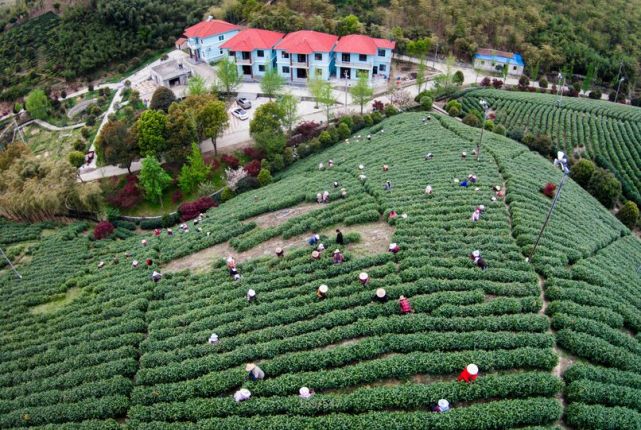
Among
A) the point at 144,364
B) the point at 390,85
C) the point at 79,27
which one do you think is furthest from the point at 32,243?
the point at 79,27

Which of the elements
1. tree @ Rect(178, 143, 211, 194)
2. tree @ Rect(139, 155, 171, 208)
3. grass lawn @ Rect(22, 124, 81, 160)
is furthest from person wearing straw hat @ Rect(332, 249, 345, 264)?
grass lawn @ Rect(22, 124, 81, 160)

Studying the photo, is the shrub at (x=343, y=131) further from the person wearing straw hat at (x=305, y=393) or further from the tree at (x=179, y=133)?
the person wearing straw hat at (x=305, y=393)

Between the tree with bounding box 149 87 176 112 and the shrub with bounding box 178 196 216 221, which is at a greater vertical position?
the tree with bounding box 149 87 176 112

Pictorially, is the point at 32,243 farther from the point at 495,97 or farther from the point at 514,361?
the point at 495,97

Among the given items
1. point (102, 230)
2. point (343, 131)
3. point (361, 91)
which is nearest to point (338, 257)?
point (102, 230)

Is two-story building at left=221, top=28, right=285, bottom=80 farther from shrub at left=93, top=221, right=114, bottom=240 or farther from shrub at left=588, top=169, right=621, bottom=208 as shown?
shrub at left=588, top=169, right=621, bottom=208

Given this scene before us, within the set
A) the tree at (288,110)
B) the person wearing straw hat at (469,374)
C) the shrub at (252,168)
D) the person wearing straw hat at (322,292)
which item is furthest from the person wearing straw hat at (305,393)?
the tree at (288,110)

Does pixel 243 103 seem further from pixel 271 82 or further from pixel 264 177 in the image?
pixel 264 177
